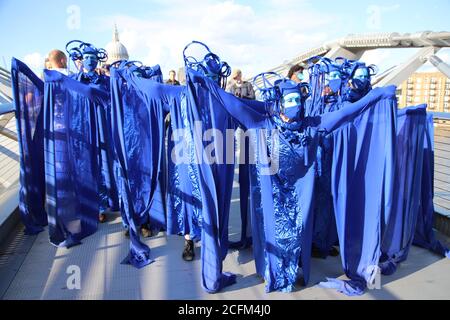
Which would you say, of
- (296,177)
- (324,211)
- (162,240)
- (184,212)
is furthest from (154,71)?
(324,211)

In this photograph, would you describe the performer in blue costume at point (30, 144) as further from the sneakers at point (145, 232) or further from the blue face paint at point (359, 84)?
the blue face paint at point (359, 84)

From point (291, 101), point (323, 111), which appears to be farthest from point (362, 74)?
point (291, 101)

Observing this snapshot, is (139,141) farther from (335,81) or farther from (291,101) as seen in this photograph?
(335,81)

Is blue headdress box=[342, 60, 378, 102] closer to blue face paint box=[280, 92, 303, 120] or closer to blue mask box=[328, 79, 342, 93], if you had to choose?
blue mask box=[328, 79, 342, 93]

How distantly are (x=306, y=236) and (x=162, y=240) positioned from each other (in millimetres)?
1477

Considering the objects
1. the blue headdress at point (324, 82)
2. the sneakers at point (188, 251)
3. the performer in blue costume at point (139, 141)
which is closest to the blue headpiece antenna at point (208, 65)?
the performer in blue costume at point (139, 141)

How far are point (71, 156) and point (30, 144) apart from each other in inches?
17.4

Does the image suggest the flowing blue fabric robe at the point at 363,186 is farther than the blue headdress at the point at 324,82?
No

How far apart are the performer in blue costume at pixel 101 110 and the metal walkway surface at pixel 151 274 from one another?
0.67 m

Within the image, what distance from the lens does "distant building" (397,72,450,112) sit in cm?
5162

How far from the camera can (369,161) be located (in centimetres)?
259

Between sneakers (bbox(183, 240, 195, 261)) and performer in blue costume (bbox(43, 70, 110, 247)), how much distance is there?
104 centimetres

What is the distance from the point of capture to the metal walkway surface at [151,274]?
97.2 inches

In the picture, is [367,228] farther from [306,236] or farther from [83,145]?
[83,145]
